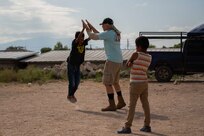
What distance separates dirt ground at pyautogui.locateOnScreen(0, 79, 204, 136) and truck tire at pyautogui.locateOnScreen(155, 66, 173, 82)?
19.9 feet

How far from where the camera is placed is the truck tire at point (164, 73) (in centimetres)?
1889

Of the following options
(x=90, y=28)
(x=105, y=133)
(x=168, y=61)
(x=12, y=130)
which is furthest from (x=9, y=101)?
(x=168, y=61)

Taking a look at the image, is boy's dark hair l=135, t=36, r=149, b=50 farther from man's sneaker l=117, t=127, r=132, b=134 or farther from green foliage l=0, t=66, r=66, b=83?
green foliage l=0, t=66, r=66, b=83

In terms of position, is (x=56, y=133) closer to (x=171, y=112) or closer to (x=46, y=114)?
(x=46, y=114)

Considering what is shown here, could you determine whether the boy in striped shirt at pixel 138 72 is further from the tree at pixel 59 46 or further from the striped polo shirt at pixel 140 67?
the tree at pixel 59 46

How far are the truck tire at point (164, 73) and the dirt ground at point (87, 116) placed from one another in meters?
6.06

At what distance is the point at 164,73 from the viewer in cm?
1895

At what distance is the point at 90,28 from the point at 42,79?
11.5m

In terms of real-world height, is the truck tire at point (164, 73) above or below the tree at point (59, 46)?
below

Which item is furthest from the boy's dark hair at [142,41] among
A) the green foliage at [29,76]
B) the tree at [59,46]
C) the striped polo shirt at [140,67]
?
the tree at [59,46]

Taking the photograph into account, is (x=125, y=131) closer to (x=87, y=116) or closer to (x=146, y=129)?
(x=146, y=129)

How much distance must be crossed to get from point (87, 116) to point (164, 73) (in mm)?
10459

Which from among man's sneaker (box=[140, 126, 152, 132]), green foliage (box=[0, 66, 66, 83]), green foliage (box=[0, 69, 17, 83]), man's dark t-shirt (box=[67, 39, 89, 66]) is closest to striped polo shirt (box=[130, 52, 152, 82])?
man's sneaker (box=[140, 126, 152, 132])

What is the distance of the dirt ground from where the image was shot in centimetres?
733
